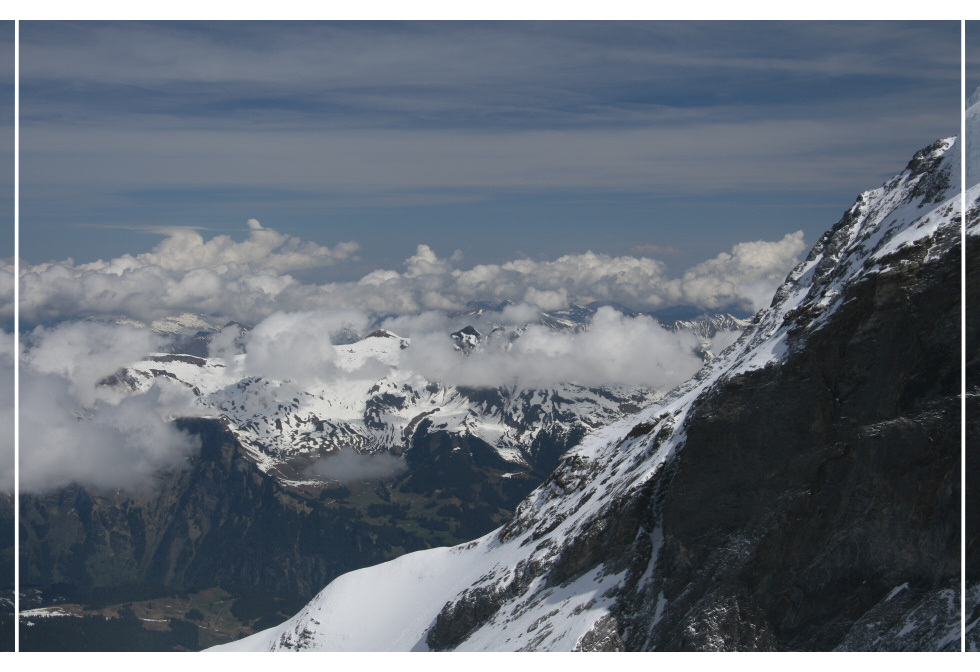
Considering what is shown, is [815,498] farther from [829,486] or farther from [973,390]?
[973,390]

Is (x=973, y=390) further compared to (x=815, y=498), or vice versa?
(x=815, y=498)

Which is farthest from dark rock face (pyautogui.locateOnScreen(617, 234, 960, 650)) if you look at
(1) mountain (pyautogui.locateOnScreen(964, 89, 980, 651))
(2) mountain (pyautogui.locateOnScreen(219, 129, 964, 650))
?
(1) mountain (pyautogui.locateOnScreen(964, 89, 980, 651))

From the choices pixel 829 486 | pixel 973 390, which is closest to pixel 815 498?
pixel 829 486

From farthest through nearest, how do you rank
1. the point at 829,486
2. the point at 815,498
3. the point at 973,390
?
the point at 815,498 < the point at 829,486 < the point at 973,390

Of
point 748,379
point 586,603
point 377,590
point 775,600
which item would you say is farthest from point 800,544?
point 377,590

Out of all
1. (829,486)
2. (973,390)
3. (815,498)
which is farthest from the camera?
(815,498)

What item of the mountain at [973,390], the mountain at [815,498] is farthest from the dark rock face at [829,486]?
the mountain at [973,390]

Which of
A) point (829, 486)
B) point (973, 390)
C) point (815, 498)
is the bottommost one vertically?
point (815, 498)
